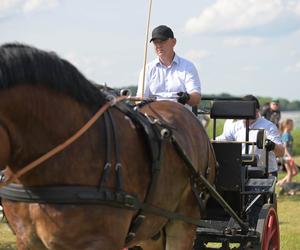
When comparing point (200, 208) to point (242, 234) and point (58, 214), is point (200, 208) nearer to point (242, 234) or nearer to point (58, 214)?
point (242, 234)

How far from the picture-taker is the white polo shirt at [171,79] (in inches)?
221

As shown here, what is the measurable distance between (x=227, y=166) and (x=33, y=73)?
8.06 ft

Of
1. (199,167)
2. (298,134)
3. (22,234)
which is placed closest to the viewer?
(22,234)

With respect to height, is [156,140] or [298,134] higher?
[156,140]

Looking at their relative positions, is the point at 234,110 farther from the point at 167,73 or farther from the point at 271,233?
the point at 271,233

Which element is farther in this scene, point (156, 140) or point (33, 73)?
point (156, 140)

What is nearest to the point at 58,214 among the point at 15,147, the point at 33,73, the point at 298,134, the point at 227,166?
the point at 15,147

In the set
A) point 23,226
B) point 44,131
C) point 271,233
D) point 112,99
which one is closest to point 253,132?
point 271,233

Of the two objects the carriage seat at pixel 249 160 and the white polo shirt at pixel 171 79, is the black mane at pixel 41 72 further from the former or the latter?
the carriage seat at pixel 249 160

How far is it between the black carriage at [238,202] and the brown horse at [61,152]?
142 centimetres

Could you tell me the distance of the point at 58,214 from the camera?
11.5ft

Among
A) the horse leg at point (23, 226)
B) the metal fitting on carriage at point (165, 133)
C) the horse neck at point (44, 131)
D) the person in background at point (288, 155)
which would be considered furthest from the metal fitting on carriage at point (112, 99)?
the person in background at point (288, 155)

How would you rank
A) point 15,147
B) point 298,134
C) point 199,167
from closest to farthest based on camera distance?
point 15,147 < point 199,167 < point 298,134

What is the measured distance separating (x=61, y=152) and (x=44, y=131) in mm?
143
